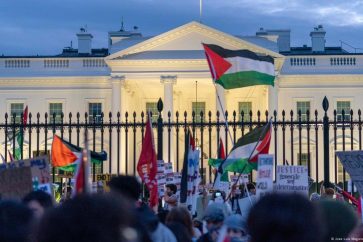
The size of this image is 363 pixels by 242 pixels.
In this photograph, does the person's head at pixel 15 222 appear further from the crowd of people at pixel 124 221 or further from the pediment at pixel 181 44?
the pediment at pixel 181 44

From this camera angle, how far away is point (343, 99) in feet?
136

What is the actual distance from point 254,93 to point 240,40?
3374 mm

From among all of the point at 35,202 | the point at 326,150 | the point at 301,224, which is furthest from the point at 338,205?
the point at 326,150

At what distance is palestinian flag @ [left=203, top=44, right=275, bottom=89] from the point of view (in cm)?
1391

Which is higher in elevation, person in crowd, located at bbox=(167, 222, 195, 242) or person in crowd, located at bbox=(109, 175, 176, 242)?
person in crowd, located at bbox=(109, 175, 176, 242)

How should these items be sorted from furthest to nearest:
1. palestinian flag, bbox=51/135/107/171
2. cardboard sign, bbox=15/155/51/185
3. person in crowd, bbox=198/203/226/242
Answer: palestinian flag, bbox=51/135/107/171
cardboard sign, bbox=15/155/51/185
person in crowd, bbox=198/203/226/242

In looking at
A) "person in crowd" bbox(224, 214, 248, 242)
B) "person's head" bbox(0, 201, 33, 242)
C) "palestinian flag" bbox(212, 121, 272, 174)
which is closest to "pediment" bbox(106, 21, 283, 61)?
"palestinian flag" bbox(212, 121, 272, 174)

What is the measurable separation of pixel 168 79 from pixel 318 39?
12.9 m

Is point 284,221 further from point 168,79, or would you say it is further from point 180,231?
point 168,79

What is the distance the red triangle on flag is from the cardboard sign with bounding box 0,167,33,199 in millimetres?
7235

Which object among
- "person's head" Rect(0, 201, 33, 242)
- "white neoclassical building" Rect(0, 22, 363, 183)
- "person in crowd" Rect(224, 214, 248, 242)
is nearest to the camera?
"person's head" Rect(0, 201, 33, 242)

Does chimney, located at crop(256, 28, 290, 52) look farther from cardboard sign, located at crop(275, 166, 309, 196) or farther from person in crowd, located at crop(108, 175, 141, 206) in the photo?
person in crowd, located at crop(108, 175, 141, 206)

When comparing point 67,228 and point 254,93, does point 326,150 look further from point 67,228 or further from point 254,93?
point 254,93

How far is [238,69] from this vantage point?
45.9ft
